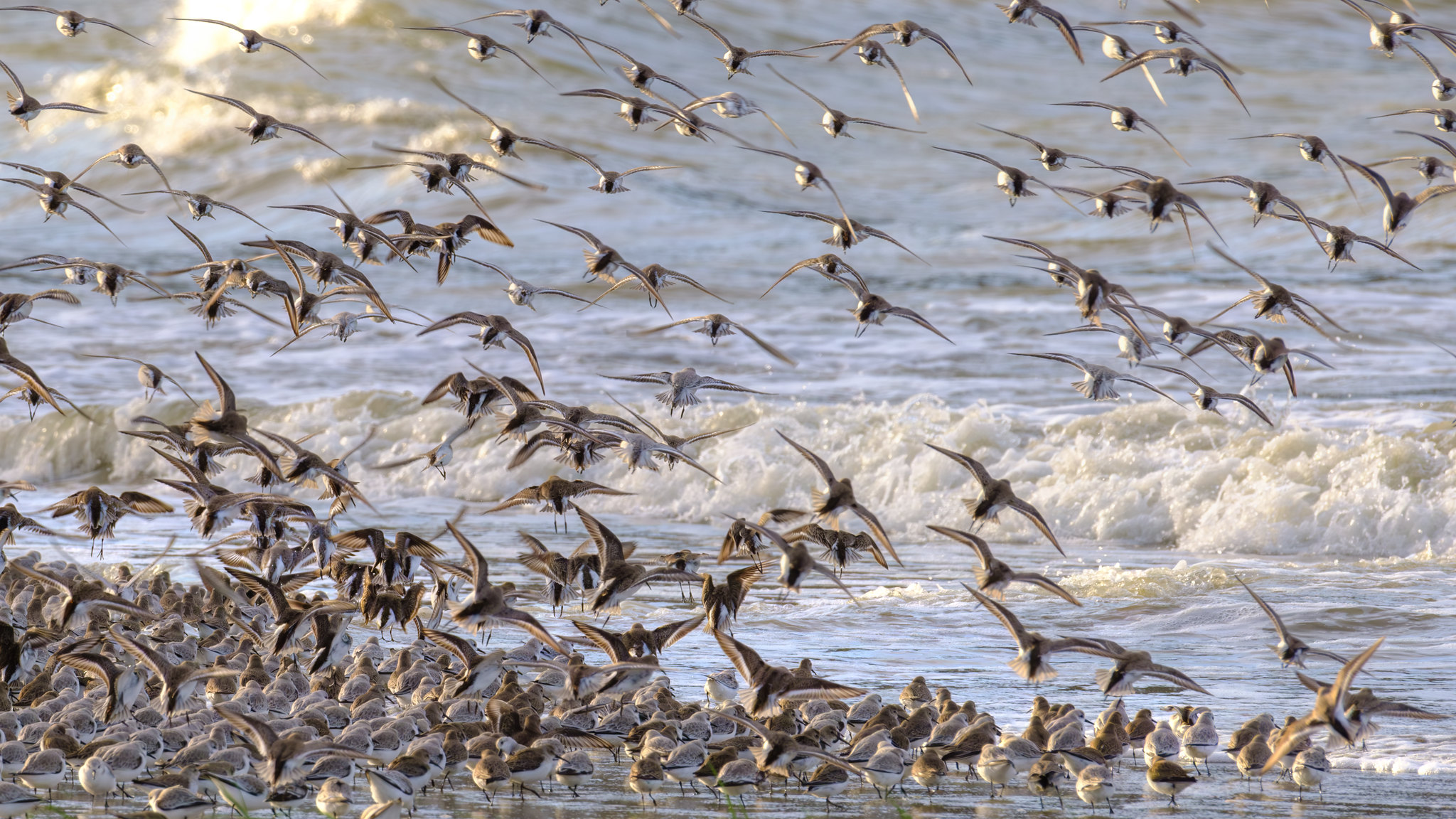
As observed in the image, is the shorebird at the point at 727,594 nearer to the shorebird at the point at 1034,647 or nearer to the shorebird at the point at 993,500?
the shorebird at the point at 993,500

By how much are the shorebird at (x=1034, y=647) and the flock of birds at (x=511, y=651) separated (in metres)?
0.02

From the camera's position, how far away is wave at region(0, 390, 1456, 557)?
45.2 ft

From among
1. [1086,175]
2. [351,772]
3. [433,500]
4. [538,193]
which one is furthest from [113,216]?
[351,772]

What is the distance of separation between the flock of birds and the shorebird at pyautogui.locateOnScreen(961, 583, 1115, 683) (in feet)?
0.06

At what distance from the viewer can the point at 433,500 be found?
17.2 m

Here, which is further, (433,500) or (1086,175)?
(1086,175)

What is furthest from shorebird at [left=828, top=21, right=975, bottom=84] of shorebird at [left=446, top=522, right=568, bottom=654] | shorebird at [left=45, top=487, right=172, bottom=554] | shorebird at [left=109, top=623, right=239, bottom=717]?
shorebird at [left=109, top=623, right=239, bottom=717]

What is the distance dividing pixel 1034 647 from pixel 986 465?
33.2ft

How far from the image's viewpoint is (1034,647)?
6598mm

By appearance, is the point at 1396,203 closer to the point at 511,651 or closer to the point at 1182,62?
the point at 1182,62

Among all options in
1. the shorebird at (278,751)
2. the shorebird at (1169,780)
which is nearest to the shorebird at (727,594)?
the shorebird at (278,751)

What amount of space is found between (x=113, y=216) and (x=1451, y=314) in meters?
33.2

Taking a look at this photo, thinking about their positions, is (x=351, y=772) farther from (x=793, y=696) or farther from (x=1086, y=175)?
(x=1086, y=175)

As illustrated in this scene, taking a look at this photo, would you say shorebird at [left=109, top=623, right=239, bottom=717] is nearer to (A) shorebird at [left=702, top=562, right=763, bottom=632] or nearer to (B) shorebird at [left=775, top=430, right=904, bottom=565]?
(A) shorebird at [left=702, top=562, right=763, bottom=632]
